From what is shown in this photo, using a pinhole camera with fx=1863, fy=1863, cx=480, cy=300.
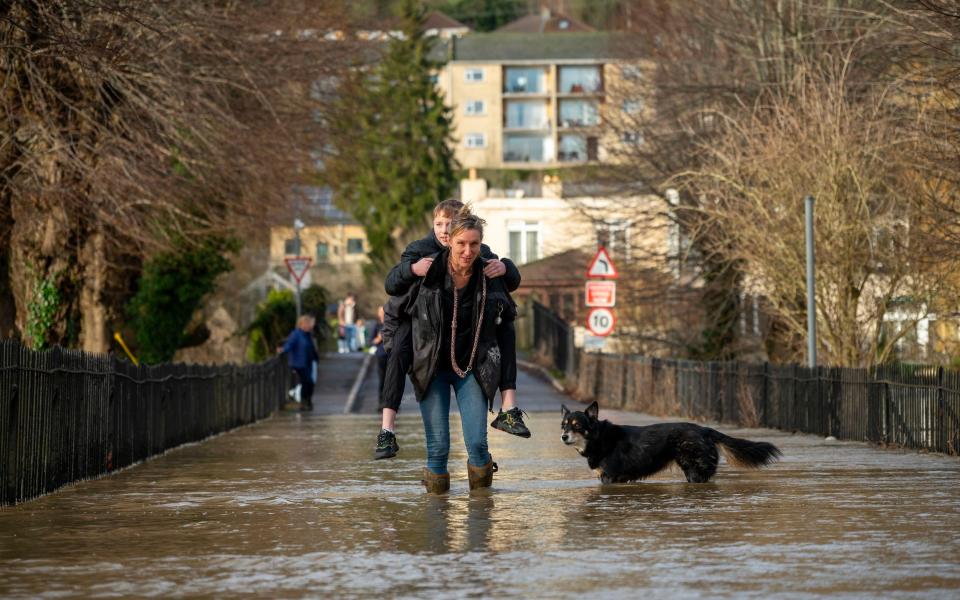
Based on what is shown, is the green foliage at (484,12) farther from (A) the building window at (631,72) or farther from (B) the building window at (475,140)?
(A) the building window at (631,72)

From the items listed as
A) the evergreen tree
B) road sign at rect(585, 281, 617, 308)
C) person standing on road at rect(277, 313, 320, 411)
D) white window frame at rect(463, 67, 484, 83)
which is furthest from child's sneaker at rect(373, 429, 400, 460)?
white window frame at rect(463, 67, 484, 83)

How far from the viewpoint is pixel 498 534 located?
1043 centimetres

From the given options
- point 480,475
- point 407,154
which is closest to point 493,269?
point 480,475

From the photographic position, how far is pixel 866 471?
15.3 metres

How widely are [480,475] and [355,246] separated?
135 meters

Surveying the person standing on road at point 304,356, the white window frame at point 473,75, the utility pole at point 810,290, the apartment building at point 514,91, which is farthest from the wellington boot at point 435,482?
the white window frame at point 473,75

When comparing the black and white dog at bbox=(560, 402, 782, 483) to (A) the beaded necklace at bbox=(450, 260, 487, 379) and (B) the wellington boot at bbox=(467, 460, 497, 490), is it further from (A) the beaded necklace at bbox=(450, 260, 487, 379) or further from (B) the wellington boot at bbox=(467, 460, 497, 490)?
(A) the beaded necklace at bbox=(450, 260, 487, 379)

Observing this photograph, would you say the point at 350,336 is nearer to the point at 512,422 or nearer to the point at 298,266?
the point at 298,266

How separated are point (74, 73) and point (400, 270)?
18.7 m

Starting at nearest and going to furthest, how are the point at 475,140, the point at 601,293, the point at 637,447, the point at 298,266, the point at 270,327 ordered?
the point at 637,447 → the point at 601,293 → the point at 298,266 → the point at 270,327 → the point at 475,140

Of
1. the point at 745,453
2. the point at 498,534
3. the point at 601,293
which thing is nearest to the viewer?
the point at 498,534

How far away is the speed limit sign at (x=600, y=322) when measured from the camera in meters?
37.1

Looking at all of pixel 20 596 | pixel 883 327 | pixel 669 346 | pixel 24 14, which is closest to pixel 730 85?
pixel 669 346

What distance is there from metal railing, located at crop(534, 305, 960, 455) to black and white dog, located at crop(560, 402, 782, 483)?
507 centimetres
